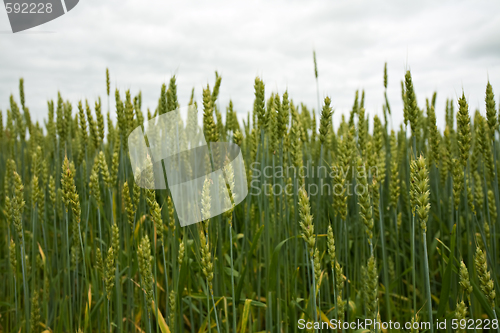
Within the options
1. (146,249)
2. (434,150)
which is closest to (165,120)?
(146,249)

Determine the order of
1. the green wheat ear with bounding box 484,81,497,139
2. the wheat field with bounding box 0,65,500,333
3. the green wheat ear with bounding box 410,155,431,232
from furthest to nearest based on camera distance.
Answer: the green wheat ear with bounding box 484,81,497,139 < the wheat field with bounding box 0,65,500,333 < the green wheat ear with bounding box 410,155,431,232

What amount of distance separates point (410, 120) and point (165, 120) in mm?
1412

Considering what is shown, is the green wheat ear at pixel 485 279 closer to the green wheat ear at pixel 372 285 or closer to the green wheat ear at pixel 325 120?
the green wheat ear at pixel 372 285

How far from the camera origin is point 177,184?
209 centimetres

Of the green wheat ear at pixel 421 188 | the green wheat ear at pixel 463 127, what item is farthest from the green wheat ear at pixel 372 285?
the green wheat ear at pixel 463 127

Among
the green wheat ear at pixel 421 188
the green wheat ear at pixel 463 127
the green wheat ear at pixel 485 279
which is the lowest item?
the green wheat ear at pixel 485 279

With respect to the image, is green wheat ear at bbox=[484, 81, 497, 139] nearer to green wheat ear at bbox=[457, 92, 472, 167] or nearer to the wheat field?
the wheat field

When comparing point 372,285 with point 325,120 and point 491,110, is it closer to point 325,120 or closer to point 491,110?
point 325,120

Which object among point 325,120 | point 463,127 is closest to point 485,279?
point 463,127

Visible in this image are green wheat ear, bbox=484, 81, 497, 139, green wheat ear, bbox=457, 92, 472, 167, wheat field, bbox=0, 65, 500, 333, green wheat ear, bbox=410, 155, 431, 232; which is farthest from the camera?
green wheat ear, bbox=484, 81, 497, 139

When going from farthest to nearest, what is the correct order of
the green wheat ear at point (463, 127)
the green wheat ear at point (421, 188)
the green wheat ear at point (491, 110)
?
the green wheat ear at point (491, 110)
the green wheat ear at point (463, 127)
the green wheat ear at point (421, 188)

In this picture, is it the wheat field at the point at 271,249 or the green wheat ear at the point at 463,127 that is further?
the green wheat ear at the point at 463,127

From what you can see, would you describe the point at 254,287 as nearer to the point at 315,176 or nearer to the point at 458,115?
the point at 315,176

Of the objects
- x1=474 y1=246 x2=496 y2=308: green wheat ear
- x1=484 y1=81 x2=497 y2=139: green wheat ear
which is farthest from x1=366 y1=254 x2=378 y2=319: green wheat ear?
x1=484 y1=81 x2=497 y2=139: green wheat ear
